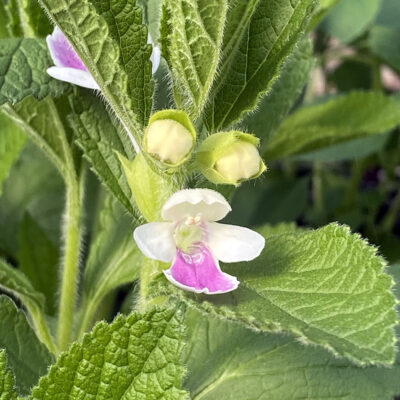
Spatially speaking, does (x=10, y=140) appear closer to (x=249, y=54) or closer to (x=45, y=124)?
(x=45, y=124)

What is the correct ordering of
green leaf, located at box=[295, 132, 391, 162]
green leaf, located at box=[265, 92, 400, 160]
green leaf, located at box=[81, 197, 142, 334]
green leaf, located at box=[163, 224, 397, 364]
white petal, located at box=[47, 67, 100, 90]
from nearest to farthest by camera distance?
green leaf, located at box=[163, 224, 397, 364] → white petal, located at box=[47, 67, 100, 90] → green leaf, located at box=[81, 197, 142, 334] → green leaf, located at box=[265, 92, 400, 160] → green leaf, located at box=[295, 132, 391, 162]

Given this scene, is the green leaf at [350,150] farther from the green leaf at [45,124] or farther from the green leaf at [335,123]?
the green leaf at [45,124]

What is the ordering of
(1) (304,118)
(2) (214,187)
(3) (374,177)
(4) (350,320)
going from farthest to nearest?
(3) (374,177) < (1) (304,118) < (2) (214,187) < (4) (350,320)

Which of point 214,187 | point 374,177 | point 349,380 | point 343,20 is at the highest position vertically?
point 343,20

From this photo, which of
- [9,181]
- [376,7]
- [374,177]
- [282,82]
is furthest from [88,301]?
[374,177]

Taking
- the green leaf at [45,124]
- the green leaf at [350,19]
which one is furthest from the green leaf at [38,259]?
the green leaf at [350,19]

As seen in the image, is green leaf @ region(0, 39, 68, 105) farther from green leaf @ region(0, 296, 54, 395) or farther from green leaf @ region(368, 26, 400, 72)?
green leaf @ region(368, 26, 400, 72)

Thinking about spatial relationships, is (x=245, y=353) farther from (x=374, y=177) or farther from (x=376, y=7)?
(x=374, y=177)

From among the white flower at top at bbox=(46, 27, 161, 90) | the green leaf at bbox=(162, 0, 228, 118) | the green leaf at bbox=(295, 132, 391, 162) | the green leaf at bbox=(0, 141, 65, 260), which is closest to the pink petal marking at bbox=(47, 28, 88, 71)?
the white flower at top at bbox=(46, 27, 161, 90)
